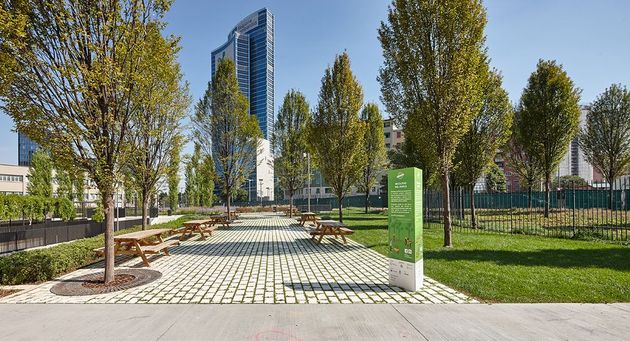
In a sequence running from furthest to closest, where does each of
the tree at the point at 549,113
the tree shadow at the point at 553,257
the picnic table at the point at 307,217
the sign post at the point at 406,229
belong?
the tree at the point at 549,113
the picnic table at the point at 307,217
the tree shadow at the point at 553,257
the sign post at the point at 406,229

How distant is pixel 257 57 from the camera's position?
13525 centimetres

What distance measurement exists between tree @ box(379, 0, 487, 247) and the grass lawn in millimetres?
1841

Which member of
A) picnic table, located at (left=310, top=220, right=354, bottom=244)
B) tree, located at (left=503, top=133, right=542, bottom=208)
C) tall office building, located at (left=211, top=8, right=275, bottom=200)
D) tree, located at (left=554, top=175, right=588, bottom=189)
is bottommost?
picnic table, located at (left=310, top=220, right=354, bottom=244)

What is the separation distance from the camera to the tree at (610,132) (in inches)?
1058

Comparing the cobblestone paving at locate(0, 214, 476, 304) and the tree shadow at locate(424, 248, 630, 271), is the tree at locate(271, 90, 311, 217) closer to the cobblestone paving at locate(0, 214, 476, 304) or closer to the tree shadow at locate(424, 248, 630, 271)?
the cobblestone paving at locate(0, 214, 476, 304)

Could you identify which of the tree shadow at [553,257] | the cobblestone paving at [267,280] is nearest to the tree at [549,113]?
the tree shadow at [553,257]

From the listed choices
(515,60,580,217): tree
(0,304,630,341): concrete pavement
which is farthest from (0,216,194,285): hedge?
(515,60,580,217): tree

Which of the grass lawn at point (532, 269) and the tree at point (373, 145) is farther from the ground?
the tree at point (373, 145)

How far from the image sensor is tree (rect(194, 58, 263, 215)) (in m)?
23.8

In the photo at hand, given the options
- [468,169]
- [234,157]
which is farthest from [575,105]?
[234,157]

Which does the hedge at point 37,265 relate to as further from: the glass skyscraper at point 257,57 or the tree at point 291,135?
the glass skyscraper at point 257,57

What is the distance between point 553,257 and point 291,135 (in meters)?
23.3

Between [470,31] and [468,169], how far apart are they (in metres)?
10.6

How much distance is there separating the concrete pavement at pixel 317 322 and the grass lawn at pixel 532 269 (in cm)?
62
